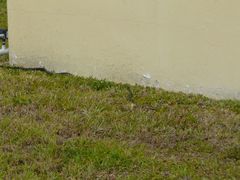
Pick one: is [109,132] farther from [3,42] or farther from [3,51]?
[3,42]

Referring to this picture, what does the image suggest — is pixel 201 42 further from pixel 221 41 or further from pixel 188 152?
pixel 188 152

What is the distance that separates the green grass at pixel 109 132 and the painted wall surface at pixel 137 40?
21 centimetres

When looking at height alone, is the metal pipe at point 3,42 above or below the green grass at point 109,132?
below

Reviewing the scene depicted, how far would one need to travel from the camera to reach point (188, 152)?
452 centimetres

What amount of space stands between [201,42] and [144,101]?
819 millimetres

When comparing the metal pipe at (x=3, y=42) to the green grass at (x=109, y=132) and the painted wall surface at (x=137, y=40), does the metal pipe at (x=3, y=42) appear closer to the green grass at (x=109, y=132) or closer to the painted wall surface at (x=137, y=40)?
the painted wall surface at (x=137, y=40)

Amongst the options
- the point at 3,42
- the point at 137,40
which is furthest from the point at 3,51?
the point at 137,40

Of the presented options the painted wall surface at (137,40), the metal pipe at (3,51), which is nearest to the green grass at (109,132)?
the painted wall surface at (137,40)

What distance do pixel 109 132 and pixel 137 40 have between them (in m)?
1.52

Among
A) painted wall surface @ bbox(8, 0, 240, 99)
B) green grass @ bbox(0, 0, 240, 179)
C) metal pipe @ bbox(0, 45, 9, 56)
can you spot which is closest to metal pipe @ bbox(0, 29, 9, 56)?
metal pipe @ bbox(0, 45, 9, 56)

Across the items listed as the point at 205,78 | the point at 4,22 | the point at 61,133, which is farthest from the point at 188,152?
the point at 4,22

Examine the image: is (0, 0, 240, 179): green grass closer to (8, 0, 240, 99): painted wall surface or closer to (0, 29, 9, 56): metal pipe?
(8, 0, 240, 99): painted wall surface

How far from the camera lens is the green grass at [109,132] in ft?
13.6

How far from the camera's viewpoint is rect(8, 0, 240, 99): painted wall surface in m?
5.64
